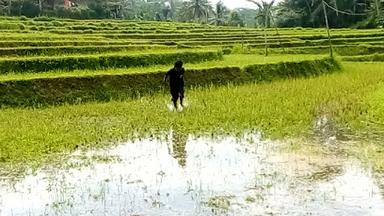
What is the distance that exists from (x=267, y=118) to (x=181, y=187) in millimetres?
4378

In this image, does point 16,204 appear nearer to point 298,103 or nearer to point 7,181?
point 7,181

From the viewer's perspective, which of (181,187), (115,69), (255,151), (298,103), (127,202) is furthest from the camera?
(115,69)

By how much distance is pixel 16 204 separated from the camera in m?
5.83

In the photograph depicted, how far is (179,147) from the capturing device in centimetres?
840

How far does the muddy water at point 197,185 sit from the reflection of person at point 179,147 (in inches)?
0.6

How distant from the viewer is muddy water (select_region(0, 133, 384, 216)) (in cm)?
559

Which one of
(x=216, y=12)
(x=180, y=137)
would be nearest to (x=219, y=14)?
(x=216, y=12)

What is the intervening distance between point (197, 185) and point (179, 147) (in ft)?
6.64

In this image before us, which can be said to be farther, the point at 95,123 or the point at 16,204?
the point at 95,123

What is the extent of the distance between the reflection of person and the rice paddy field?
0.10 feet

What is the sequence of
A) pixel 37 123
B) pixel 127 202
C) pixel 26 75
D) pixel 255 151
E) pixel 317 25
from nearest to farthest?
pixel 127 202, pixel 255 151, pixel 37 123, pixel 26 75, pixel 317 25

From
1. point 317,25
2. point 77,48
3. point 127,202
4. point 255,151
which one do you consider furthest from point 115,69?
point 317,25

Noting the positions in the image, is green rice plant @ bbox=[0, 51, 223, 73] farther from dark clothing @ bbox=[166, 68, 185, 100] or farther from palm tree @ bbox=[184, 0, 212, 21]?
palm tree @ bbox=[184, 0, 212, 21]

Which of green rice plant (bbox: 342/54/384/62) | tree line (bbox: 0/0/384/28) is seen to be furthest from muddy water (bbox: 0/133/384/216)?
tree line (bbox: 0/0/384/28)
